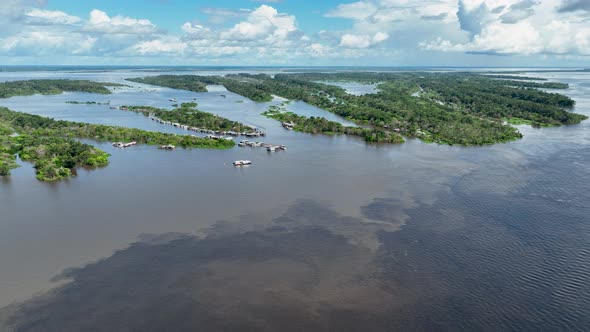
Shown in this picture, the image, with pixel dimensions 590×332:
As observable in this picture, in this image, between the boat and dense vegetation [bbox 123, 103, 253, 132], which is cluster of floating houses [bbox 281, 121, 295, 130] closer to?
dense vegetation [bbox 123, 103, 253, 132]

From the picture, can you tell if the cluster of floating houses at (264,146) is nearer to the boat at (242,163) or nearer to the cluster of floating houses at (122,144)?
the boat at (242,163)

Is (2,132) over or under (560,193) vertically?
over

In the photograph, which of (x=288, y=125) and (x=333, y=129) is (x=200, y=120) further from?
(x=333, y=129)

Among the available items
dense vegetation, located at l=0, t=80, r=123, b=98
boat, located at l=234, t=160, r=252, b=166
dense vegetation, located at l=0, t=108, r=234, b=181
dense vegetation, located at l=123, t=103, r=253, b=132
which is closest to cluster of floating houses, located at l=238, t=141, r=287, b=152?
dense vegetation, located at l=0, t=108, r=234, b=181

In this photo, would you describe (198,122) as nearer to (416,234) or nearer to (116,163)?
(116,163)

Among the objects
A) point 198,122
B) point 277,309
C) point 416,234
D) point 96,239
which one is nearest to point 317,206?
point 416,234

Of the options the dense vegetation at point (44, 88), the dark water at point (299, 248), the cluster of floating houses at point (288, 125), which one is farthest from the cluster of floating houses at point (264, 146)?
the dense vegetation at point (44, 88)
